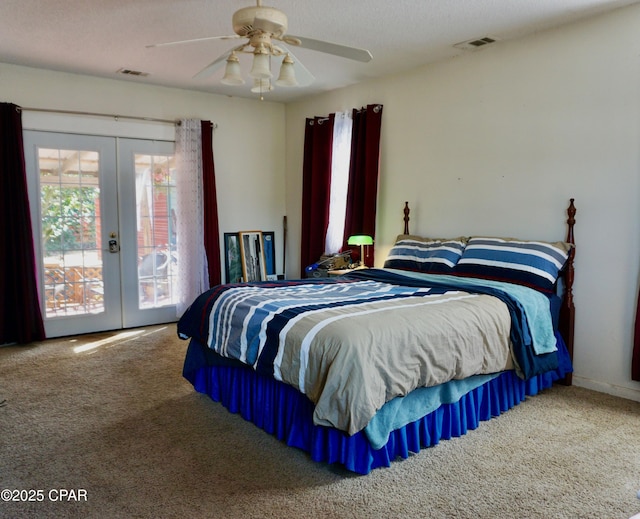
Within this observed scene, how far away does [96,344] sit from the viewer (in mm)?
4590

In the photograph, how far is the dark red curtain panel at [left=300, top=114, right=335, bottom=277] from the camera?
551cm

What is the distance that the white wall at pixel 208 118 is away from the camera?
15.2 ft

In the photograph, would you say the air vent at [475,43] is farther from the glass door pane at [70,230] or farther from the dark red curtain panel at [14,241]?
the dark red curtain panel at [14,241]

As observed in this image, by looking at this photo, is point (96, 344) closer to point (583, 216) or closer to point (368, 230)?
point (368, 230)

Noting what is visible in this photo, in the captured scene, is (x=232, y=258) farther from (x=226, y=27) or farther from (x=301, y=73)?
(x=301, y=73)

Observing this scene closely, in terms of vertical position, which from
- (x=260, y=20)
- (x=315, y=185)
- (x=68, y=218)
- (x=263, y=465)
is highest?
(x=260, y=20)

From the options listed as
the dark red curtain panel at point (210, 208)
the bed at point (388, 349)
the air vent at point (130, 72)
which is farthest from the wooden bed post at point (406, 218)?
the air vent at point (130, 72)

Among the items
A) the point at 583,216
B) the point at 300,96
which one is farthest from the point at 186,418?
the point at 300,96

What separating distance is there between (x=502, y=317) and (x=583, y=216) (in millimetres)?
1165

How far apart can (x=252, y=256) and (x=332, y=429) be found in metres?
3.91

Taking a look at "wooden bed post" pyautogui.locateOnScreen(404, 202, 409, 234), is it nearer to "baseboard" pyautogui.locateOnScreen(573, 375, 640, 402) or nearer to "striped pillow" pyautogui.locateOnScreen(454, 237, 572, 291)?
"striped pillow" pyautogui.locateOnScreen(454, 237, 572, 291)

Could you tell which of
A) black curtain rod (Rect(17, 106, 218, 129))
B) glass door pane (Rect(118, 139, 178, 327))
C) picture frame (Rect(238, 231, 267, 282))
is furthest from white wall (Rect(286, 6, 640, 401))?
glass door pane (Rect(118, 139, 178, 327))

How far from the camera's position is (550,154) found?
3670mm

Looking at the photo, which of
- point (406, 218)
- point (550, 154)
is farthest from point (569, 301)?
point (406, 218)
